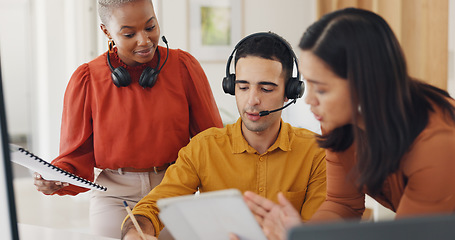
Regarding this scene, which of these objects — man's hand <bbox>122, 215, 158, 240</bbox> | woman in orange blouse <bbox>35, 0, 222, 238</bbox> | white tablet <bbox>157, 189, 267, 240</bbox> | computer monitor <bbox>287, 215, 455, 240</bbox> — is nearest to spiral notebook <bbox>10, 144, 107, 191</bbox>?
man's hand <bbox>122, 215, 158, 240</bbox>

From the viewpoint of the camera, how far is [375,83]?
888mm

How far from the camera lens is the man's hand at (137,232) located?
3.83 ft

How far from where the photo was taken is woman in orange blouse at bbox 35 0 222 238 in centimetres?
160

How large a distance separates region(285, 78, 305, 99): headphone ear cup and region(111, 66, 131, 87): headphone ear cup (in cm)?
52

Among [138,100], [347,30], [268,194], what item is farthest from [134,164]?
[347,30]

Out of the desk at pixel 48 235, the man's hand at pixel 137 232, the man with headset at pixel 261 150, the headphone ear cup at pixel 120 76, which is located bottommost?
the desk at pixel 48 235

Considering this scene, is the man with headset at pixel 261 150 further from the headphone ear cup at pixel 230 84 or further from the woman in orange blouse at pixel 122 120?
the woman in orange blouse at pixel 122 120

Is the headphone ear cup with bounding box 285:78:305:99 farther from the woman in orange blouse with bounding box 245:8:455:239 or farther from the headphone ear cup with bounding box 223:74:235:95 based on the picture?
the woman in orange blouse with bounding box 245:8:455:239

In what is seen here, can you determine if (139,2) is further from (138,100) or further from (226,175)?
(226,175)

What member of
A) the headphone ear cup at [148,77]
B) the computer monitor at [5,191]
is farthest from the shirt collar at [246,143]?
the computer monitor at [5,191]

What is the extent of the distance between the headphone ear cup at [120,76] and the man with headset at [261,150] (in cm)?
31

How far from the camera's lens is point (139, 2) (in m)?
Answer: 1.53

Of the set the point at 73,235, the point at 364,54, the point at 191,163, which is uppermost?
the point at 364,54

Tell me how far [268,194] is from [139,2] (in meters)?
0.73
